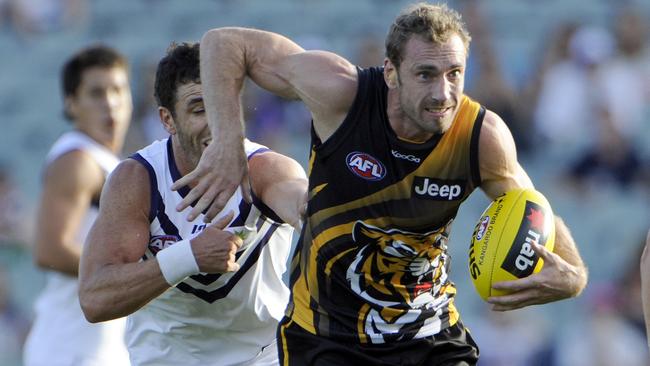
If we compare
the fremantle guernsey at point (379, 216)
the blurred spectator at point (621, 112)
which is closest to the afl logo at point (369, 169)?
the fremantle guernsey at point (379, 216)

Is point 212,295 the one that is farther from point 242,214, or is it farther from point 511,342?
point 511,342

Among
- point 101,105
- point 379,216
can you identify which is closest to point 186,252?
point 379,216

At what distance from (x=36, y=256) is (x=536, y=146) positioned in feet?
17.0

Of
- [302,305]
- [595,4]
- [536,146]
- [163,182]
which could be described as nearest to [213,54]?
[163,182]

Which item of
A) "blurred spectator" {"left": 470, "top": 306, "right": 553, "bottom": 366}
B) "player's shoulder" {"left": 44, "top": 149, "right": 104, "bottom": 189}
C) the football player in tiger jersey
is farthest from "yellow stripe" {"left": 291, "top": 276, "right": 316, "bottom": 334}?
"blurred spectator" {"left": 470, "top": 306, "right": 553, "bottom": 366}

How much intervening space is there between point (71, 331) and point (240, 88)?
2.49 metres

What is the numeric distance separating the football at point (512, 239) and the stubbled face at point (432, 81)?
1.33 feet

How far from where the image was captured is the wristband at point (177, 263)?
5094 millimetres

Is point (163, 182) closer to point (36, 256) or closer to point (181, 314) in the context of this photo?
point (181, 314)

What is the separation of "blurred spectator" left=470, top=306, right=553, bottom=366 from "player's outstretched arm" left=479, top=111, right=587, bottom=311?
4.79m

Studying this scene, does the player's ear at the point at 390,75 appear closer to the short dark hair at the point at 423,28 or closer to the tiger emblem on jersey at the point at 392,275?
the short dark hair at the point at 423,28

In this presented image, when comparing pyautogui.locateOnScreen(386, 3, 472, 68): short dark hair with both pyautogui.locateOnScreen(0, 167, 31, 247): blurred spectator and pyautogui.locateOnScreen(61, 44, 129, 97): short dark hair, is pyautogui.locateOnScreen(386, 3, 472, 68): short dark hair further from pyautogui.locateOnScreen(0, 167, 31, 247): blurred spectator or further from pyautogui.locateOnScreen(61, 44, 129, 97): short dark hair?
pyautogui.locateOnScreen(0, 167, 31, 247): blurred spectator

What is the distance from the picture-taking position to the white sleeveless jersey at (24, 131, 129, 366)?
6965 mm

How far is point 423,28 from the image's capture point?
16.0 ft
